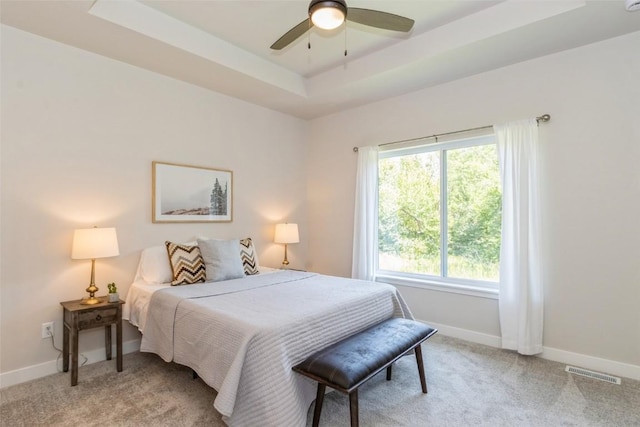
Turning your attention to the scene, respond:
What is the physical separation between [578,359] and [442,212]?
1.72 metres

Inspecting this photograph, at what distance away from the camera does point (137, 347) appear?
3.08 m

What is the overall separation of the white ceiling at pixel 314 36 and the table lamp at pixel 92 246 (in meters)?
1.55

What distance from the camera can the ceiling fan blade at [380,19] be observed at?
1955 millimetres

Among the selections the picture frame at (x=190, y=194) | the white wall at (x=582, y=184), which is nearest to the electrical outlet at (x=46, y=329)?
the picture frame at (x=190, y=194)

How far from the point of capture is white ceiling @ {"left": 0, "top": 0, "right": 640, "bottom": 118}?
239cm

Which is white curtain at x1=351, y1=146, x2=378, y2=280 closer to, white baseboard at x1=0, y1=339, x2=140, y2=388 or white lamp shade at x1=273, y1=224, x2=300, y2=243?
white lamp shade at x1=273, y1=224, x2=300, y2=243

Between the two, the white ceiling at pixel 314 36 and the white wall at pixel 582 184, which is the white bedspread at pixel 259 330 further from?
the white ceiling at pixel 314 36

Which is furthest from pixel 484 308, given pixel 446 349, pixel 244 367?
pixel 244 367

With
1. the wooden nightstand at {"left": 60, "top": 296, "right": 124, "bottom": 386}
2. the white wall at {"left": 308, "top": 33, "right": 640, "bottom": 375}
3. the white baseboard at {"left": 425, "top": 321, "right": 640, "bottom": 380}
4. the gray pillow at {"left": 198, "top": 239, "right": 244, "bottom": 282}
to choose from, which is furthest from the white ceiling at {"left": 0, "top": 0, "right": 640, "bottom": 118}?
the white baseboard at {"left": 425, "top": 321, "right": 640, "bottom": 380}

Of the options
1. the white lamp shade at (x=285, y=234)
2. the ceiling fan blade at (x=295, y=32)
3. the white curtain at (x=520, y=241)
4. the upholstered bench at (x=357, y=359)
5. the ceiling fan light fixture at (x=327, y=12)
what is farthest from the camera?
the white lamp shade at (x=285, y=234)

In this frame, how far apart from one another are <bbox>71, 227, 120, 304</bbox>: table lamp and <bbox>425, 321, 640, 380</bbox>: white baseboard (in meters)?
3.37

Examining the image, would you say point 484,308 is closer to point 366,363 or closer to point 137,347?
point 366,363

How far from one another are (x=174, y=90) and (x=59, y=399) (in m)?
2.79

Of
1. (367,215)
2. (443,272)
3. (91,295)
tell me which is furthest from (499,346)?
(91,295)
